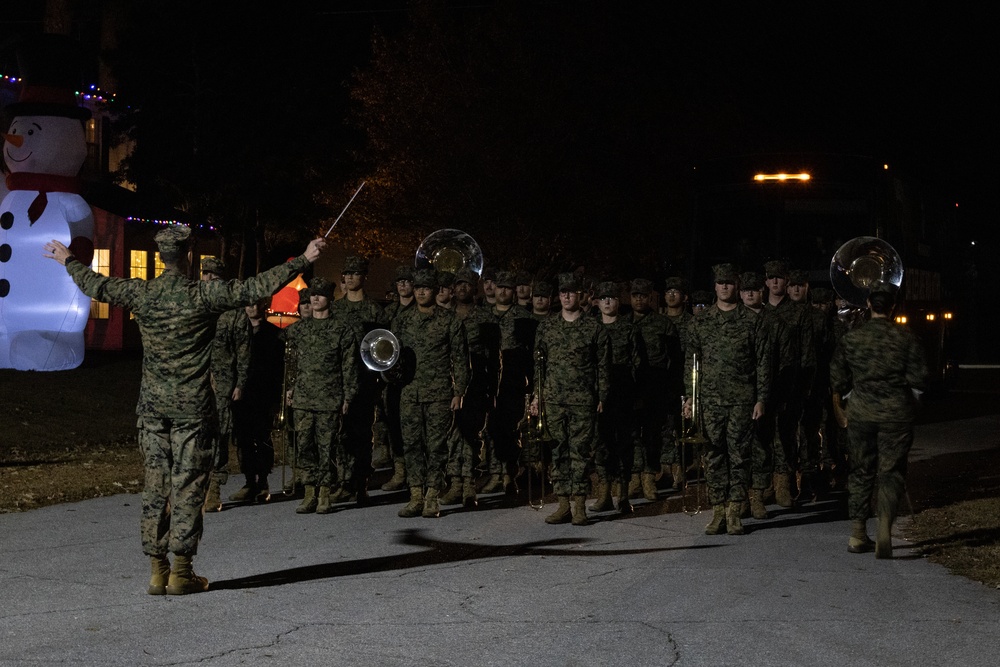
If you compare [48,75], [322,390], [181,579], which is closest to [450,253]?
[322,390]

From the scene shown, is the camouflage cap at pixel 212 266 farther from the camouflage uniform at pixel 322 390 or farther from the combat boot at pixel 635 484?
the combat boot at pixel 635 484

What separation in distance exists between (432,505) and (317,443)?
1.34 m

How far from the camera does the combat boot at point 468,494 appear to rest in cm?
1298

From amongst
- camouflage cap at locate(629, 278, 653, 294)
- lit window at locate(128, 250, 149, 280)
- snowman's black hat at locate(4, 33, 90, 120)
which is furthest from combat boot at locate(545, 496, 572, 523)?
lit window at locate(128, 250, 149, 280)

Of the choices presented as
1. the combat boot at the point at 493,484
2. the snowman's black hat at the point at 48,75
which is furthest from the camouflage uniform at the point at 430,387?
the snowman's black hat at the point at 48,75

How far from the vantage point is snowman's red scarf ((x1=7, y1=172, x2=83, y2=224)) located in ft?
80.6

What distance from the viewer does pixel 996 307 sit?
5778cm

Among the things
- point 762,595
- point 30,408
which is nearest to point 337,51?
point 30,408

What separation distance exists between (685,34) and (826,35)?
182 inches

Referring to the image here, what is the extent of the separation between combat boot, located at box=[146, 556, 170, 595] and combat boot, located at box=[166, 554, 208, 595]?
3 cm

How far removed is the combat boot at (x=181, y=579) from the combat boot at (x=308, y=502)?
147 inches

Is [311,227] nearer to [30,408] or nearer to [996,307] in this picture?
[30,408]

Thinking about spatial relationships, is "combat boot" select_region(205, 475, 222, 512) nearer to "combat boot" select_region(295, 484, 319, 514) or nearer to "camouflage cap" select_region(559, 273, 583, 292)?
"combat boot" select_region(295, 484, 319, 514)

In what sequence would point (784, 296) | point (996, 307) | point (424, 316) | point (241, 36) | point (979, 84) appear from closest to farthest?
point (424, 316), point (784, 296), point (241, 36), point (979, 84), point (996, 307)
